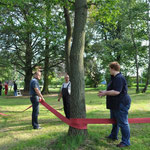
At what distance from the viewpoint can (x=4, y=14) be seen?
1700 centimetres

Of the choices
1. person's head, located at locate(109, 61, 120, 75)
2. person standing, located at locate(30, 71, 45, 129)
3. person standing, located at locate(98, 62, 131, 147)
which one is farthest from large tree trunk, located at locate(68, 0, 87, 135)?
person standing, located at locate(30, 71, 45, 129)

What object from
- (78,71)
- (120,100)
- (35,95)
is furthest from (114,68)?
(35,95)

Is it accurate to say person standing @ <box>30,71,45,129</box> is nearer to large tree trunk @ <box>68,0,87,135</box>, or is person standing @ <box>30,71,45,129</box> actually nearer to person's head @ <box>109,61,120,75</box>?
large tree trunk @ <box>68,0,87,135</box>

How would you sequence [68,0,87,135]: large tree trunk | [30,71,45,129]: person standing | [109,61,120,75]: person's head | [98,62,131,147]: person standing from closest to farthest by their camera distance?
[98,62,131,147]: person standing
[109,61,120,75]: person's head
[68,0,87,135]: large tree trunk
[30,71,45,129]: person standing

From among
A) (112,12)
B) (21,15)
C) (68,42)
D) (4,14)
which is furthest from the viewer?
(21,15)

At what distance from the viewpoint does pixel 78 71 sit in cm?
420

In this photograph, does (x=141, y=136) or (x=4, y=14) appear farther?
(x=4, y=14)

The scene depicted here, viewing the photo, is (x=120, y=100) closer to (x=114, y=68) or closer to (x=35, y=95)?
(x=114, y=68)

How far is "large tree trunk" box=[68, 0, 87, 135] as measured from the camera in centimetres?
411

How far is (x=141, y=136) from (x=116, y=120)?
117 centimetres

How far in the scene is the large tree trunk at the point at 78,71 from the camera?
162 inches

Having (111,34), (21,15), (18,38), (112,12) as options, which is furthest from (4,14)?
(111,34)

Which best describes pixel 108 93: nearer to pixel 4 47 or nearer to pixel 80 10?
pixel 80 10

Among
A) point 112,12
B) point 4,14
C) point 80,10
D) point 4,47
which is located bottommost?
point 80,10
